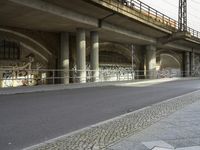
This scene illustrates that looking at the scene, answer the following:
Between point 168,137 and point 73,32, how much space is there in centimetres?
2384

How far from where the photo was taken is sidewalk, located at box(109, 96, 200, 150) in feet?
18.7

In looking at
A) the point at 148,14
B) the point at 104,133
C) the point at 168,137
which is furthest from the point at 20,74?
the point at 168,137

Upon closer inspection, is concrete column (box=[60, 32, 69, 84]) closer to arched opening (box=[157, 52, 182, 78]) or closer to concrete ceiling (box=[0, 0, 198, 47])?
concrete ceiling (box=[0, 0, 198, 47])

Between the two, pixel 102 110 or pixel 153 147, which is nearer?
pixel 153 147

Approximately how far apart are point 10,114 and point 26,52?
18353mm

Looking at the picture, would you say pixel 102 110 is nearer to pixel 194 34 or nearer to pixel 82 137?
pixel 82 137

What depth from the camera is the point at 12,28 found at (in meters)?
25.9

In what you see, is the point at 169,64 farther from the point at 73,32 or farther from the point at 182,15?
the point at 73,32

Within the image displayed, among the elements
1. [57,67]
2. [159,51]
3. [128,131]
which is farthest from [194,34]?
[128,131]

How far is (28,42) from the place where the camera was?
2747cm

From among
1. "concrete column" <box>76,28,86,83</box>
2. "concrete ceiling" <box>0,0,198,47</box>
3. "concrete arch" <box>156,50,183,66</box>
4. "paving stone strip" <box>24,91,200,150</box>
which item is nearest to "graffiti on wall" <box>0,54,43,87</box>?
"concrete ceiling" <box>0,0,198,47</box>

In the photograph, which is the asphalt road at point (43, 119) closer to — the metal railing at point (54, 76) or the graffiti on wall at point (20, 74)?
the metal railing at point (54, 76)

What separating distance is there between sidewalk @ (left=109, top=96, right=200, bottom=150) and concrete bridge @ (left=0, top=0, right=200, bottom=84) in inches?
516

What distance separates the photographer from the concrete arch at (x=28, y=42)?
2550cm
